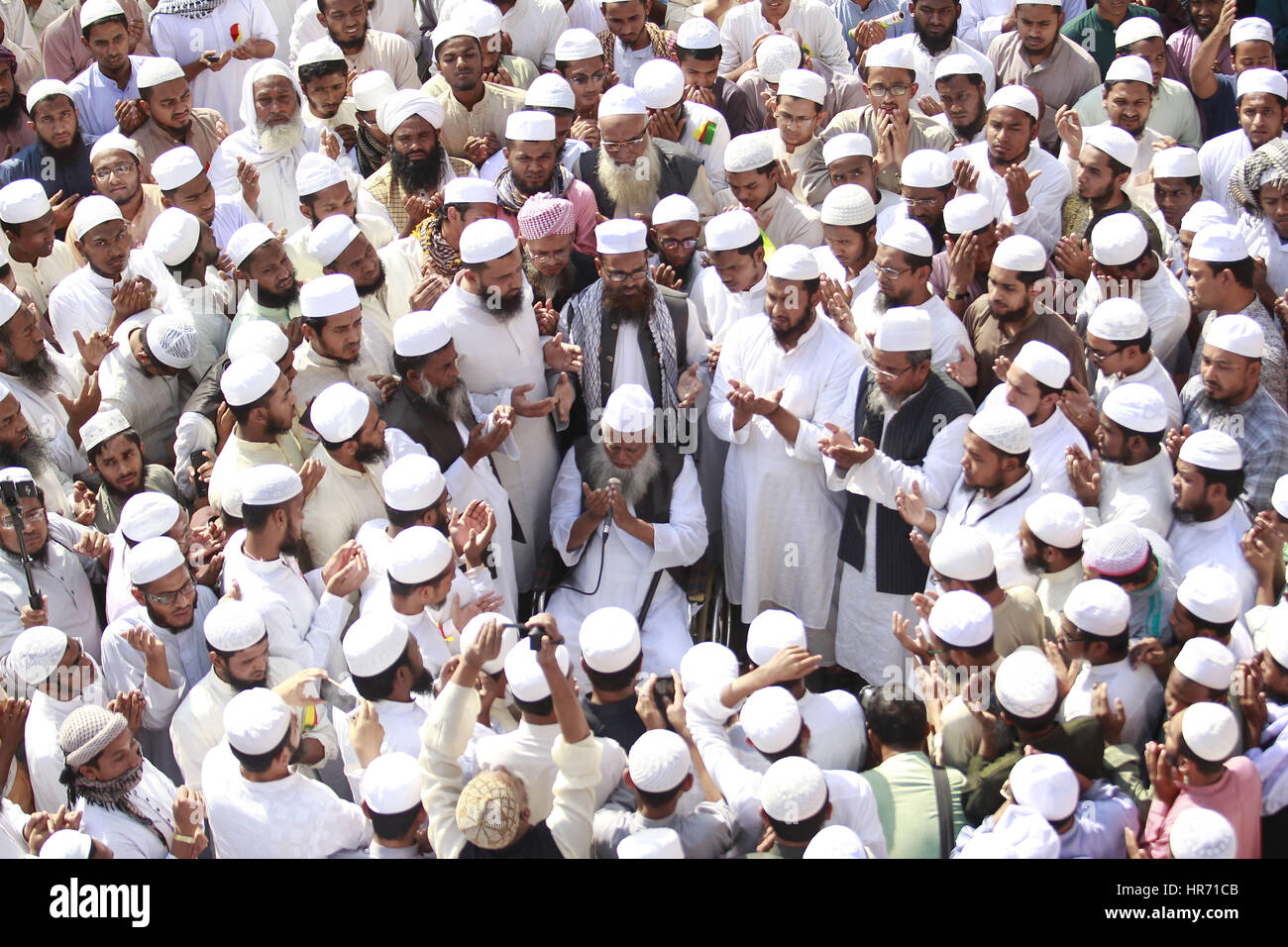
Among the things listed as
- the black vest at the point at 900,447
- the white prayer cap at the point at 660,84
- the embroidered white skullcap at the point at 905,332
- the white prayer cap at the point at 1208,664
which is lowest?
the black vest at the point at 900,447

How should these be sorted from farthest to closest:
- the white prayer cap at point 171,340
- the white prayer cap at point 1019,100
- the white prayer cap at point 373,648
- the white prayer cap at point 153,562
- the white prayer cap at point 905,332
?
the white prayer cap at point 1019,100 → the white prayer cap at point 171,340 → the white prayer cap at point 905,332 → the white prayer cap at point 153,562 → the white prayer cap at point 373,648

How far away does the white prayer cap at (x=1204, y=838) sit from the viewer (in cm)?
363

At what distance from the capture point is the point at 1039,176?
6492mm

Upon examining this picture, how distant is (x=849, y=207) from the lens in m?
5.86

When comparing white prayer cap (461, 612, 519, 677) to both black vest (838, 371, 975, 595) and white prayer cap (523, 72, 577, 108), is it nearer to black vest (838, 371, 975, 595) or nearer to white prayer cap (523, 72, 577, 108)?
black vest (838, 371, 975, 595)

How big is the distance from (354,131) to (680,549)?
9.90 ft

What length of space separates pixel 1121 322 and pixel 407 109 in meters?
3.26

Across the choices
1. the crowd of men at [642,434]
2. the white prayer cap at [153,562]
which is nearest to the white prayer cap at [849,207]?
the crowd of men at [642,434]

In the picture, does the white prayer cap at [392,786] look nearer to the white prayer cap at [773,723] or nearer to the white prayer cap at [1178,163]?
the white prayer cap at [773,723]

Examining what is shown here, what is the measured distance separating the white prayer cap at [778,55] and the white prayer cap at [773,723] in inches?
157

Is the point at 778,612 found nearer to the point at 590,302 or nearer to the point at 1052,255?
the point at 590,302

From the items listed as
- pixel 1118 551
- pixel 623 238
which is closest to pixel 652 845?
pixel 1118 551

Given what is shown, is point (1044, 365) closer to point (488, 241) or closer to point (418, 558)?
point (488, 241)
